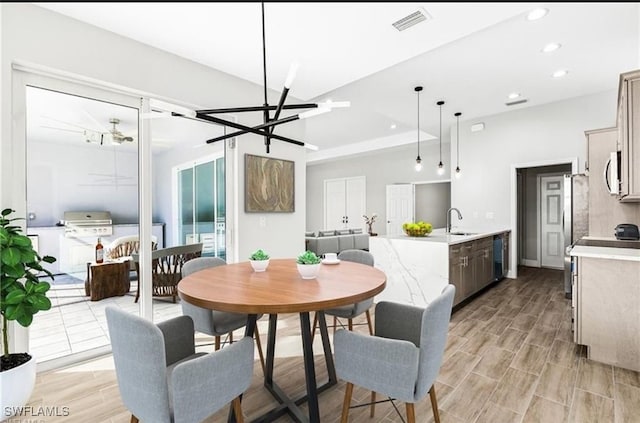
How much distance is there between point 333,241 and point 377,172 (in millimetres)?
3280

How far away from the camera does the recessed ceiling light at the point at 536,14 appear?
2.54 meters

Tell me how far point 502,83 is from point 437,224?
4.78 m

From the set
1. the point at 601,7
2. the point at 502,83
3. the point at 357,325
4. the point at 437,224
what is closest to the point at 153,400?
the point at 357,325

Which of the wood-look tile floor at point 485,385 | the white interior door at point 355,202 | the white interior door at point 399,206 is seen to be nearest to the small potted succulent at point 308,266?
the wood-look tile floor at point 485,385

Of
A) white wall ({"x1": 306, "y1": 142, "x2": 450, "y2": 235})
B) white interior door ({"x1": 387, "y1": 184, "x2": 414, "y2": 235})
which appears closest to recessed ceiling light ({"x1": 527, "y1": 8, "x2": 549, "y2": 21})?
white wall ({"x1": 306, "y1": 142, "x2": 450, "y2": 235})

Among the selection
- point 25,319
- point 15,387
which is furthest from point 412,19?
point 15,387

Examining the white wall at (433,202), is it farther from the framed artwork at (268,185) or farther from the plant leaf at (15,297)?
the plant leaf at (15,297)

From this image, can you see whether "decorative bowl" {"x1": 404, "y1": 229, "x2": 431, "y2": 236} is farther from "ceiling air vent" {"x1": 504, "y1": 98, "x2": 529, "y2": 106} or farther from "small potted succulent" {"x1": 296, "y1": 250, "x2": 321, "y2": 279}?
"ceiling air vent" {"x1": 504, "y1": 98, "x2": 529, "y2": 106}

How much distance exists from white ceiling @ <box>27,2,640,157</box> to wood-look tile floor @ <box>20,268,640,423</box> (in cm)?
277

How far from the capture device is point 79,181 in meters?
2.66

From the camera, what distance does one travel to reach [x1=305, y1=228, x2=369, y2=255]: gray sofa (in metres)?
6.15

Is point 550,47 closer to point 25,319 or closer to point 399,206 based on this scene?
point 25,319

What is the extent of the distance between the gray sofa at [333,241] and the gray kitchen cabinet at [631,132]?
4.58 metres

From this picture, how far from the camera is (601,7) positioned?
253 cm
